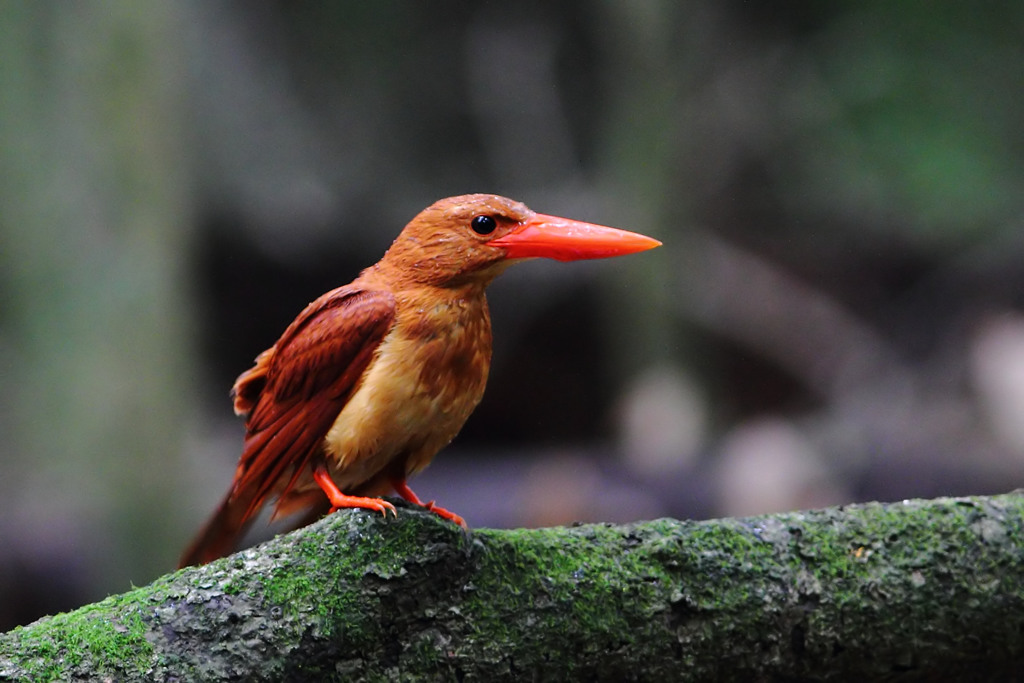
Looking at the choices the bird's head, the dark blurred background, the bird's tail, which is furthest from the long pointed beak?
the dark blurred background

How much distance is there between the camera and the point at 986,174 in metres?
6.09

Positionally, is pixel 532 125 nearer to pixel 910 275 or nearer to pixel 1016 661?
pixel 910 275

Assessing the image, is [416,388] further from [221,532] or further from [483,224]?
[221,532]

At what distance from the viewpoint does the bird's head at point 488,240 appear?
1703 millimetres

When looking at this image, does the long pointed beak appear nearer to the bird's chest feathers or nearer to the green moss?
the bird's chest feathers

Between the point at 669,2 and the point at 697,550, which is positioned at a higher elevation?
the point at 669,2

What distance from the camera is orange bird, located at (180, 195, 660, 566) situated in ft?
5.49

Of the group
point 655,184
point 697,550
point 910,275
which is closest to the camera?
point 697,550

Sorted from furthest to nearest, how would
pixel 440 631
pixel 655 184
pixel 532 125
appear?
1. pixel 532 125
2. pixel 655 184
3. pixel 440 631

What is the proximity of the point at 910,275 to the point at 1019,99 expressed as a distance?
1.27 m

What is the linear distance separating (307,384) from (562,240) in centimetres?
49

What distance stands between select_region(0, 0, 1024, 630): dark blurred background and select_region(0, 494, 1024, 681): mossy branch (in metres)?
3.04

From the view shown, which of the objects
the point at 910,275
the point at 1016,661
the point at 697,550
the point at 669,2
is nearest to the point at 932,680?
the point at 1016,661

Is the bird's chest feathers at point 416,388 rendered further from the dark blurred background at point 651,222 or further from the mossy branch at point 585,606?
the dark blurred background at point 651,222
